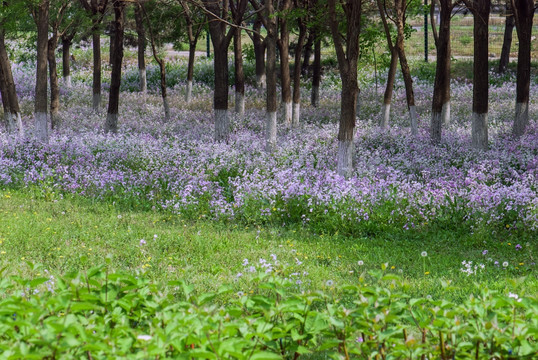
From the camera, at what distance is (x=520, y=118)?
1698 centimetres

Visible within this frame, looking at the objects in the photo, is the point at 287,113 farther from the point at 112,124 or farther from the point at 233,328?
the point at 233,328

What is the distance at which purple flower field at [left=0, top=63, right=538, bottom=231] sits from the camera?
1003 cm

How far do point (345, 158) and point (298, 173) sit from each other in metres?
1.32

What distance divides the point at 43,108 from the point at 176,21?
41.6 ft

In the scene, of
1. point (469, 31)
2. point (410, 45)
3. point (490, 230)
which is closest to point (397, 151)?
point (490, 230)

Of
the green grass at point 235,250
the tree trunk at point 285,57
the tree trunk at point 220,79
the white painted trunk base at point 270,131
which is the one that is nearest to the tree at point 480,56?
the white painted trunk base at point 270,131

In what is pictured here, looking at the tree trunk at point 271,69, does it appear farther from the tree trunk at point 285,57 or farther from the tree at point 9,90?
the tree at point 9,90

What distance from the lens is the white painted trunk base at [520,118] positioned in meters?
16.9

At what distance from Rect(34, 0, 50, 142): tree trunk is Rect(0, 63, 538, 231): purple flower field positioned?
44 cm

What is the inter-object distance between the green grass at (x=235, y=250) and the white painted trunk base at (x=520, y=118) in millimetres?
8544

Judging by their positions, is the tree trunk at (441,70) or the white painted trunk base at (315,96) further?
the white painted trunk base at (315,96)

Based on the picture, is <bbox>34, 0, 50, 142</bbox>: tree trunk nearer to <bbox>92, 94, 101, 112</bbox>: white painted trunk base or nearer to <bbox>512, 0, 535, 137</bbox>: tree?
<bbox>92, 94, 101, 112</bbox>: white painted trunk base

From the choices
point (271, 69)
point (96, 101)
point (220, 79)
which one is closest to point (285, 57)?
point (220, 79)

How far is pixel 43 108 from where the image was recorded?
15984mm
